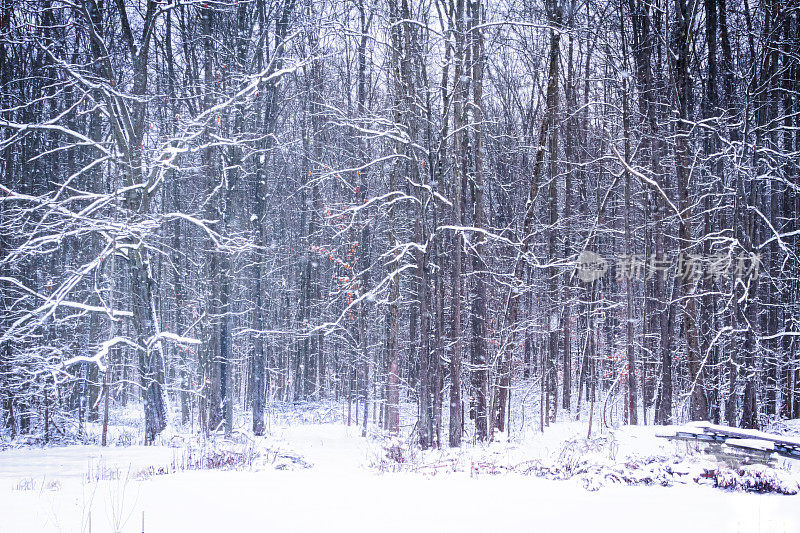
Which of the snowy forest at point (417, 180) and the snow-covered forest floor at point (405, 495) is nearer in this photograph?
the snow-covered forest floor at point (405, 495)

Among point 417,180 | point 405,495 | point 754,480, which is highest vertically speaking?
point 417,180

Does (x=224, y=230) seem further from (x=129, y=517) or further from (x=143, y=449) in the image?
(x=129, y=517)

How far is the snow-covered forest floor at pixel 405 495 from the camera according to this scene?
18.0 ft

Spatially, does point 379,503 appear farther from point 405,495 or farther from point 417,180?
point 417,180

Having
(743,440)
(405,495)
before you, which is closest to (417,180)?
(743,440)

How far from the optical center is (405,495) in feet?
21.7

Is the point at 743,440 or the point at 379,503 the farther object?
the point at 743,440

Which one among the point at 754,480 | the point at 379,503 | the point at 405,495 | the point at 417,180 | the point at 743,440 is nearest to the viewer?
the point at 379,503

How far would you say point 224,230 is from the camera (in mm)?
15266

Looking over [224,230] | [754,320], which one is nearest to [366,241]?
[224,230]

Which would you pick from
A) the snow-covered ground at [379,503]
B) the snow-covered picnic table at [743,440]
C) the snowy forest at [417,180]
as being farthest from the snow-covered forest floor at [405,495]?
the snowy forest at [417,180]

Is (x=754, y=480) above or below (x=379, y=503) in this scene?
below

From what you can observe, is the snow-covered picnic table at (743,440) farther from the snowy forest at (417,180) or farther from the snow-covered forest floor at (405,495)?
the snowy forest at (417,180)

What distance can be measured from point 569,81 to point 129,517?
15378 millimetres
